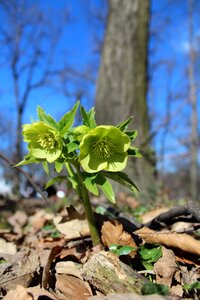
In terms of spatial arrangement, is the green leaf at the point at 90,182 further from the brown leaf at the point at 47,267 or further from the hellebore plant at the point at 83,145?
the brown leaf at the point at 47,267

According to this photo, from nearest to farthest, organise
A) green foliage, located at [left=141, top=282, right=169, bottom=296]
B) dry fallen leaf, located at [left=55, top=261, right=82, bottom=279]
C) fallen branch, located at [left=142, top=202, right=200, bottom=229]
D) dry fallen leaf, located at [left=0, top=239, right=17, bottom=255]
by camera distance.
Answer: green foliage, located at [left=141, top=282, right=169, bottom=296] < dry fallen leaf, located at [left=55, top=261, right=82, bottom=279] < fallen branch, located at [left=142, top=202, right=200, bottom=229] < dry fallen leaf, located at [left=0, top=239, right=17, bottom=255]

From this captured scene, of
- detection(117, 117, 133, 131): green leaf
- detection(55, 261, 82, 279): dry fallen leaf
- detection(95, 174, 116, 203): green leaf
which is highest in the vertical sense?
detection(117, 117, 133, 131): green leaf

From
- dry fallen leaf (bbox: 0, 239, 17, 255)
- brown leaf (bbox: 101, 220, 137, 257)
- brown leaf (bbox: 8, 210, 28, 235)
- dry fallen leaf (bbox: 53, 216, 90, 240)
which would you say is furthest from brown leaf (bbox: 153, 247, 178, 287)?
brown leaf (bbox: 8, 210, 28, 235)

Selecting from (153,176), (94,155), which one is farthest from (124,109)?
(94,155)

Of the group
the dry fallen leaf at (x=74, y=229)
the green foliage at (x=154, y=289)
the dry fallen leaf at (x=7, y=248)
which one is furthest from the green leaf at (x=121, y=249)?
the dry fallen leaf at (x=7, y=248)

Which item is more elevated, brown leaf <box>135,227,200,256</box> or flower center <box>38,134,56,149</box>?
flower center <box>38,134,56,149</box>

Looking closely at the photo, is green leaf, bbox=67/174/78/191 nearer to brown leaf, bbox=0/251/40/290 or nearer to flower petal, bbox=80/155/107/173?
flower petal, bbox=80/155/107/173

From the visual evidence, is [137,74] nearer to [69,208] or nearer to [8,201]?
[8,201]
